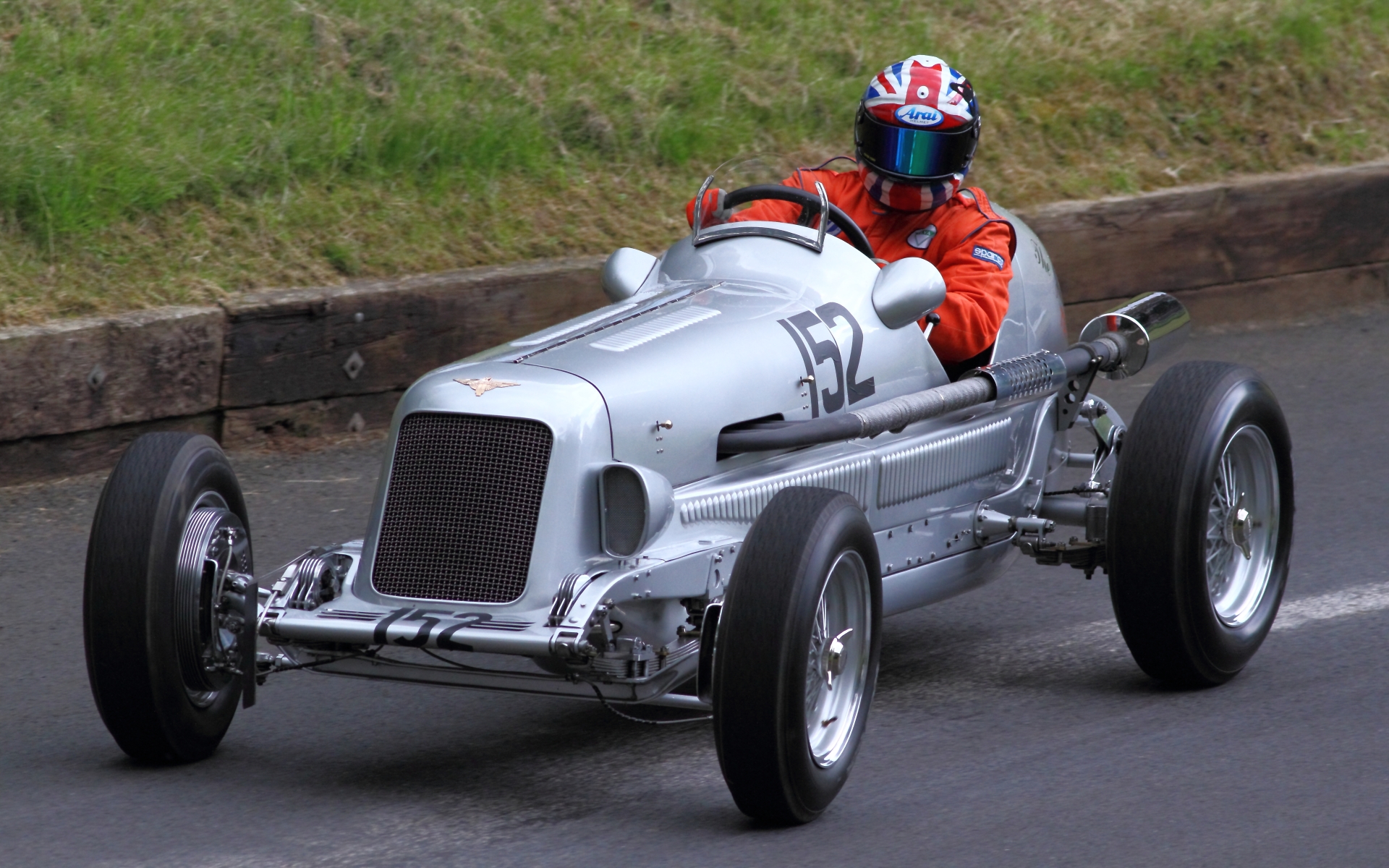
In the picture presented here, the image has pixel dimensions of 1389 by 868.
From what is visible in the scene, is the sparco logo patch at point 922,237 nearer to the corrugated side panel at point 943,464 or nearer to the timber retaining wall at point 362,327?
the corrugated side panel at point 943,464

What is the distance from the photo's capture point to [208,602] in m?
4.12

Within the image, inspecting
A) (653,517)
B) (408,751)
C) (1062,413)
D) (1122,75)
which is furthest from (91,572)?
(1122,75)

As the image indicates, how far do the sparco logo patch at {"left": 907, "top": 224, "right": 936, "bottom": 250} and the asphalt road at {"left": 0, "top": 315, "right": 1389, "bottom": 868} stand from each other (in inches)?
44.1

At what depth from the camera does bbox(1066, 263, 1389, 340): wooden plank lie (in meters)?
9.26

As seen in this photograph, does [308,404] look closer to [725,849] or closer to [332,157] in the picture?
[332,157]

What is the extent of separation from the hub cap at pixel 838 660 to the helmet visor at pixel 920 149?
1.66 meters

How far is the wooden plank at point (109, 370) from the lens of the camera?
662 cm

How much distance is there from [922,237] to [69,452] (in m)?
3.25

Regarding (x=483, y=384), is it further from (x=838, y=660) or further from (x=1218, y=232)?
(x=1218, y=232)

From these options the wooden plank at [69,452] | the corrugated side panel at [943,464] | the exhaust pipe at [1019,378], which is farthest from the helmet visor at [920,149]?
the wooden plank at [69,452]

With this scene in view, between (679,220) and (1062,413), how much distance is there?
139 inches

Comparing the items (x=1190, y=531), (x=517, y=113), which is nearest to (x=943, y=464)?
(x=1190, y=531)

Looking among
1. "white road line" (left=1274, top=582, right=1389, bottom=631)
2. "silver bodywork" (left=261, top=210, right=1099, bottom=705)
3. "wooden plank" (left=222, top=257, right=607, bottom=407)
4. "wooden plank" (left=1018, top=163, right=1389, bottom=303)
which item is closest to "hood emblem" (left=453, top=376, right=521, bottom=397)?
"silver bodywork" (left=261, top=210, right=1099, bottom=705)

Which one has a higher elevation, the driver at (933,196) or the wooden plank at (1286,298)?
the driver at (933,196)
